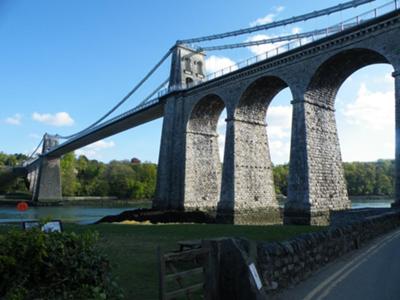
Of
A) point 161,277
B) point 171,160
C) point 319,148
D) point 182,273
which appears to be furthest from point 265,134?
point 161,277

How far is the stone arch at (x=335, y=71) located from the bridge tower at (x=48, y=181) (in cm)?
6634

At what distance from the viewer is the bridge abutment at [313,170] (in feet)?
79.2

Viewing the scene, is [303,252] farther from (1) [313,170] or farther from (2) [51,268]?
(1) [313,170]

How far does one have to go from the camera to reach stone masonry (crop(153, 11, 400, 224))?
2381 centimetres

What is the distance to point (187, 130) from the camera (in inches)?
1487

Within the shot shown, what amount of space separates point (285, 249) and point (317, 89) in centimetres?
2128

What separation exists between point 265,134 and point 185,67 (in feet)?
49.9

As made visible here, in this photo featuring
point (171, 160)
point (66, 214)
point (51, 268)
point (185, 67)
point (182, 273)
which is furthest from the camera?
point (66, 214)

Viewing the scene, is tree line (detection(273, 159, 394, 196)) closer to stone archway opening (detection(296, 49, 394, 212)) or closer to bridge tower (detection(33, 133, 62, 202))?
bridge tower (detection(33, 133, 62, 202))

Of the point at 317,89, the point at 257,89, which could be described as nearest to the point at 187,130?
the point at 257,89

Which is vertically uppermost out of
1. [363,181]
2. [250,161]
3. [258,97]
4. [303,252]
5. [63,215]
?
[258,97]

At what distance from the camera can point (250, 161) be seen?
32.1 m

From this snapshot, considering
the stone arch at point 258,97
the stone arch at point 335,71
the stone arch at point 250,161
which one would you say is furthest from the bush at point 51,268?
the stone arch at point 258,97

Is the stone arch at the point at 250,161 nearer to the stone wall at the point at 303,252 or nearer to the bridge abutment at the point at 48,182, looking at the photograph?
the stone wall at the point at 303,252
